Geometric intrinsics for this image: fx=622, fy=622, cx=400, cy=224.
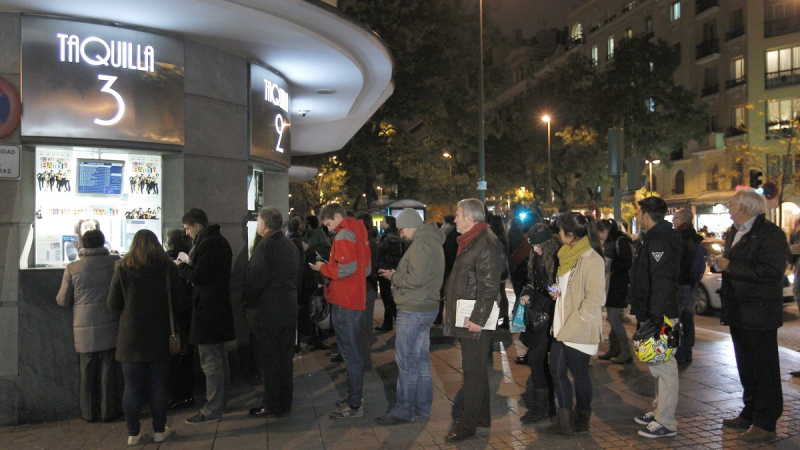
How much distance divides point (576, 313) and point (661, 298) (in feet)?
2.52

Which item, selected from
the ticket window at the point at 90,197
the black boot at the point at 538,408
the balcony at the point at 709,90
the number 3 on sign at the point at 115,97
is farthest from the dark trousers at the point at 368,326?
the balcony at the point at 709,90

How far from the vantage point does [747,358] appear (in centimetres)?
527

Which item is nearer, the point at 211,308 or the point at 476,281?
the point at 476,281

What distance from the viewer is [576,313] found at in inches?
198

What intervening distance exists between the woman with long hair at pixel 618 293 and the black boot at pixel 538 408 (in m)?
2.22

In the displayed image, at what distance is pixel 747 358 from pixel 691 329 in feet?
8.60

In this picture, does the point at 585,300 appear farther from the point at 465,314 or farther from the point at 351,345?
the point at 351,345

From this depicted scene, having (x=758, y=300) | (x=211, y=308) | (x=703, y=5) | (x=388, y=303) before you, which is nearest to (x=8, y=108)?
(x=211, y=308)

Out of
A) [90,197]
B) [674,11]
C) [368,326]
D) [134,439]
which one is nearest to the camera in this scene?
[134,439]

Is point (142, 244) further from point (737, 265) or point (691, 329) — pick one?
point (691, 329)

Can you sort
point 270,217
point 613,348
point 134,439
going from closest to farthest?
point 134,439 < point 270,217 < point 613,348

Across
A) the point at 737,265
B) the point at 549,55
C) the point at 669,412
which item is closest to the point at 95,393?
the point at 669,412

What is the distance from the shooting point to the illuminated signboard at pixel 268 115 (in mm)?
7828

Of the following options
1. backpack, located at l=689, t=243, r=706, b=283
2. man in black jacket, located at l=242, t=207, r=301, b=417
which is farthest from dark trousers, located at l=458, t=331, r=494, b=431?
backpack, located at l=689, t=243, r=706, b=283
